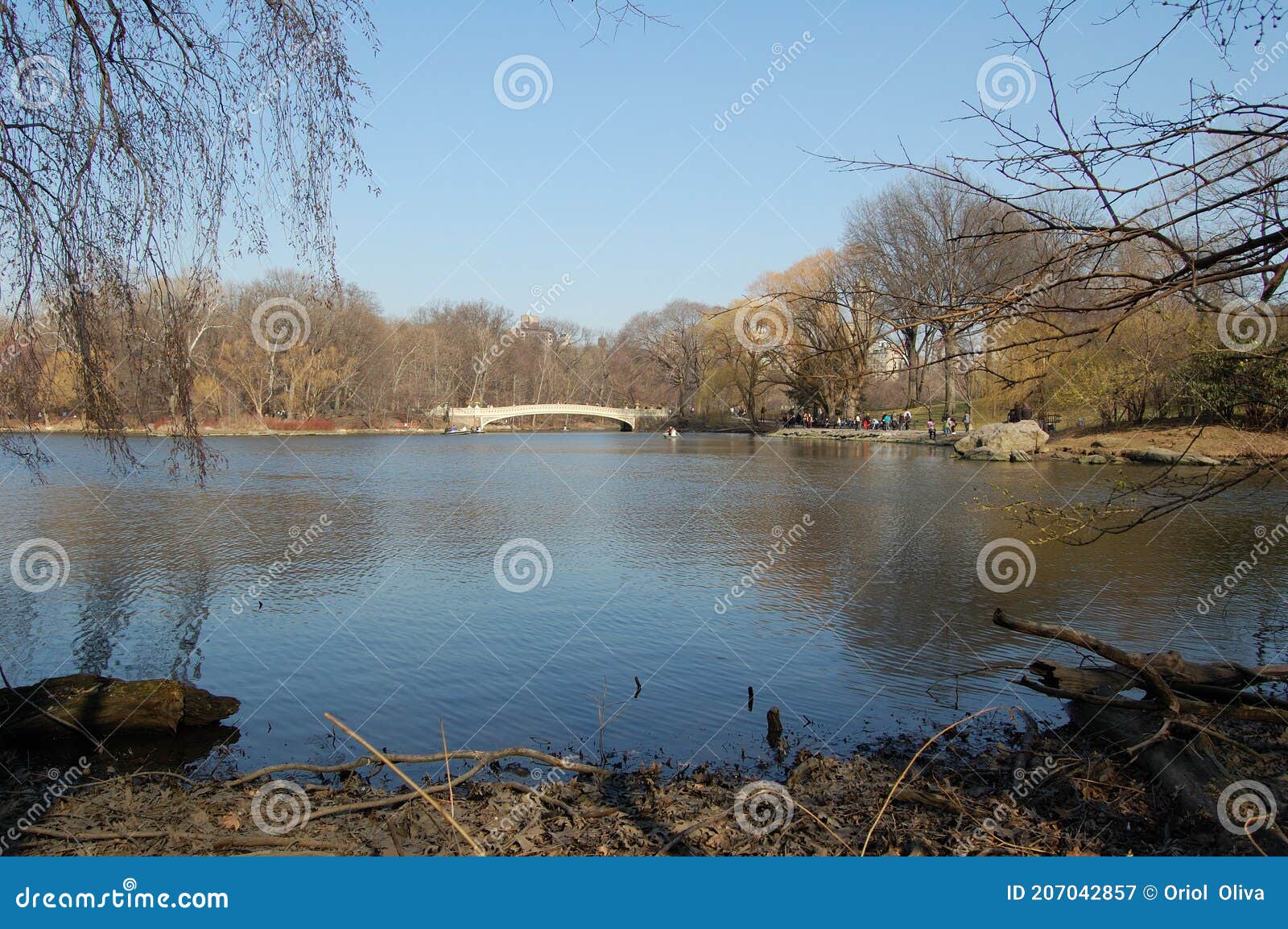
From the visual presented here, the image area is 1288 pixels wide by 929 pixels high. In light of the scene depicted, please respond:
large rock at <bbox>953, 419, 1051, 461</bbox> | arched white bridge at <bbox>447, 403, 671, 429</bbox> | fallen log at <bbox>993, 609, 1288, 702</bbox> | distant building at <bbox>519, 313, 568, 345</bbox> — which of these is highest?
distant building at <bbox>519, 313, 568, 345</bbox>

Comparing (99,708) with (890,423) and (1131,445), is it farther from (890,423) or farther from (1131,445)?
(890,423)

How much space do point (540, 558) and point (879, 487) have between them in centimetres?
1343

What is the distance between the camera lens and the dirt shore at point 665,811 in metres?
4.25

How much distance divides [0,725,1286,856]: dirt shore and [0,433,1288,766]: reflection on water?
0.93 metres

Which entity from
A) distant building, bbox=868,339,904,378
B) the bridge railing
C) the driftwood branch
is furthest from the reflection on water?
the bridge railing

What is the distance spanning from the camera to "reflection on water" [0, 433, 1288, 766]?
7180mm

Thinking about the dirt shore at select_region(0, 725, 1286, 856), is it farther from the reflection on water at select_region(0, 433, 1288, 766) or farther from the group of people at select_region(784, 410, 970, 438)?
the group of people at select_region(784, 410, 970, 438)

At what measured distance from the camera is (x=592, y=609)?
10.6m

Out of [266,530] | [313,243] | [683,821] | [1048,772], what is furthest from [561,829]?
[266,530]

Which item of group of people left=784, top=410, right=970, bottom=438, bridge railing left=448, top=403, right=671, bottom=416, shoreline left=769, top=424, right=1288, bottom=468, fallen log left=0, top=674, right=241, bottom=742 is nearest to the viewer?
fallen log left=0, top=674, right=241, bottom=742

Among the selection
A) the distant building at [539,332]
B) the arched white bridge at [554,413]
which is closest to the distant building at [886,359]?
the arched white bridge at [554,413]

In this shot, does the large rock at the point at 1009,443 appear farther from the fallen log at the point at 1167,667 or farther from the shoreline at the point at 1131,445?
the fallen log at the point at 1167,667

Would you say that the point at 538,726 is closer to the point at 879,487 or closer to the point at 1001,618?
the point at 1001,618

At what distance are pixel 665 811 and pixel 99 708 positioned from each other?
4.41m
